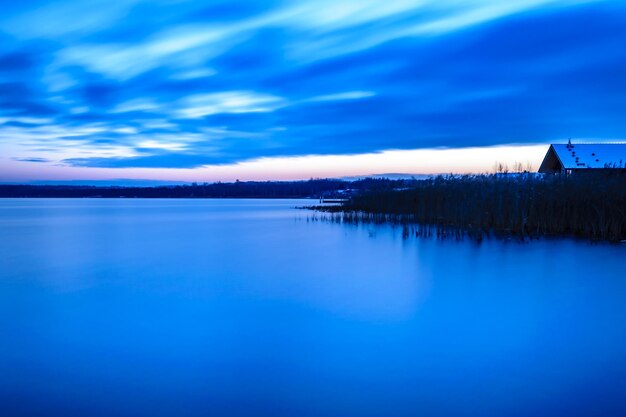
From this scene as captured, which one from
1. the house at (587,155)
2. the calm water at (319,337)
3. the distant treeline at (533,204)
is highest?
the house at (587,155)

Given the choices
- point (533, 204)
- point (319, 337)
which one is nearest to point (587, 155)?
point (533, 204)

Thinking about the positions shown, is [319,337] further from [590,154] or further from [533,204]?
[590,154]

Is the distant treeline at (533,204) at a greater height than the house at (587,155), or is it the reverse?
the house at (587,155)

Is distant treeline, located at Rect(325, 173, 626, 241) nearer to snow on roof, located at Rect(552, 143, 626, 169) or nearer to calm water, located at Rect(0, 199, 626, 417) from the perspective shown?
calm water, located at Rect(0, 199, 626, 417)

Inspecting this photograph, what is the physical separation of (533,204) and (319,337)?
10.2 meters

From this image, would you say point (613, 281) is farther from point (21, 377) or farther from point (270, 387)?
point (21, 377)

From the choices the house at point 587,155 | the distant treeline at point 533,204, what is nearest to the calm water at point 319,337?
the distant treeline at point 533,204

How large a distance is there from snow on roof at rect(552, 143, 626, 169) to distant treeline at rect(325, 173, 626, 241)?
12279mm

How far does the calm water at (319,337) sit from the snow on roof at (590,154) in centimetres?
1644

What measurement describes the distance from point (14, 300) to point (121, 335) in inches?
102

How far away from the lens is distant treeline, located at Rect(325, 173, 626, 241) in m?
11.8

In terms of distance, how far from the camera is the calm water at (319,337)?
3.29 metres

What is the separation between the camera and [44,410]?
10.1 feet

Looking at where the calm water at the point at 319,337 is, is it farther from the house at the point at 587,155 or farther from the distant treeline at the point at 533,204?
the house at the point at 587,155
